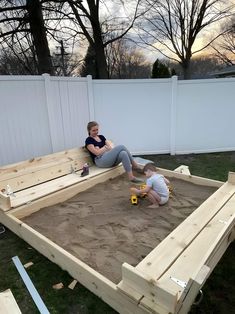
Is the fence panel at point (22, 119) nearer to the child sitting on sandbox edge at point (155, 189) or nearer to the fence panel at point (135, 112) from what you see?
the fence panel at point (135, 112)

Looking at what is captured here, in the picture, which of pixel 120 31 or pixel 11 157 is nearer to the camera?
pixel 11 157

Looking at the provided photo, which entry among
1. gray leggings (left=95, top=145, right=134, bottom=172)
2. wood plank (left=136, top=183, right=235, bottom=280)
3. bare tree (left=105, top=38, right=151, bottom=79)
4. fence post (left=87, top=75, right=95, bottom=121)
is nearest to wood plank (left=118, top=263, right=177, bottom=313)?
wood plank (left=136, top=183, right=235, bottom=280)

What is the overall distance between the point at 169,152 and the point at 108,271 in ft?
15.2

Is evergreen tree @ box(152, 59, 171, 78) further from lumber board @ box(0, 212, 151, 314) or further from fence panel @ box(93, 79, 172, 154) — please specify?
lumber board @ box(0, 212, 151, 314)

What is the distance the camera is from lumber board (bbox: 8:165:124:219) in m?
3.04

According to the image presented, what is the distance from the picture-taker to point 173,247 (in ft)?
6.86

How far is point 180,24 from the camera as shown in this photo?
17.6m

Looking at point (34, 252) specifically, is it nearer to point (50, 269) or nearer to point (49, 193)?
point (50, 269)

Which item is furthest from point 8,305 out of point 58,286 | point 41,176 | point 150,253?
point 41,176

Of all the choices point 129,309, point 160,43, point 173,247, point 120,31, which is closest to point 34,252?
point 129,309

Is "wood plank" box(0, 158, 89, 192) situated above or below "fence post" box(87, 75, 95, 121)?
below

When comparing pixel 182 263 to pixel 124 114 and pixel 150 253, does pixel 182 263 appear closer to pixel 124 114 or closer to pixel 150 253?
pixel 150 253

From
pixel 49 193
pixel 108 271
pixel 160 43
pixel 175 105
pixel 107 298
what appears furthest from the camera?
pixel 160 43

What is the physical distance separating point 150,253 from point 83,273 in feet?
1.85
